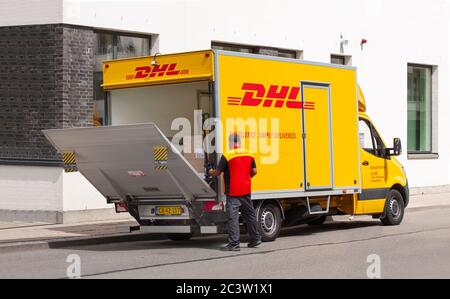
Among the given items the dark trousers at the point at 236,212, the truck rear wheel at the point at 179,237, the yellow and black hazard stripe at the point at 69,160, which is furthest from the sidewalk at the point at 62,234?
the dark trousers at the point at 236,212

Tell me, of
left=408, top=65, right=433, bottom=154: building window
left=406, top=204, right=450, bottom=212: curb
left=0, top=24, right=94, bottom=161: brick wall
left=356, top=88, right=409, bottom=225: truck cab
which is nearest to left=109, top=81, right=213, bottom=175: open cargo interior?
left=0, top=24, right=94, bottom=161: brick wall

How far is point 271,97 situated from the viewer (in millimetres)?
13938

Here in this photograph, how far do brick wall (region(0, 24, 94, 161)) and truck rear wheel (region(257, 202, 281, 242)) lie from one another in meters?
5.21

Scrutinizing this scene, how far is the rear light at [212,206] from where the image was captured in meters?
13.1

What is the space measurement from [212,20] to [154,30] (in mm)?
1811

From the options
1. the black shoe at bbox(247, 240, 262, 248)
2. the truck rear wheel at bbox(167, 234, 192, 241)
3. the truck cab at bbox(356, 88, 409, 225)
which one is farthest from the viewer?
the truck cab at bbox(356, 88, 409, 225)

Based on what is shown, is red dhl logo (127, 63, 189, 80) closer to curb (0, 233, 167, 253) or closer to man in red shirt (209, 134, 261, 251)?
man in red shirt (209, 134, 261, 251)

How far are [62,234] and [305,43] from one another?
9.97m

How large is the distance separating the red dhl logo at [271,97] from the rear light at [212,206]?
156 cm

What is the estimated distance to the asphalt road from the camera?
35.1 ft

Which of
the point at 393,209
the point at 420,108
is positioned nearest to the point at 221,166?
the point at 393,209

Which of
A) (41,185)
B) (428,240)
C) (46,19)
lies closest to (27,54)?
(46,19)

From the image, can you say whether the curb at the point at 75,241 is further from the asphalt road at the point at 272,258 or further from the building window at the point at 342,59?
the building window at the point at 342,59
